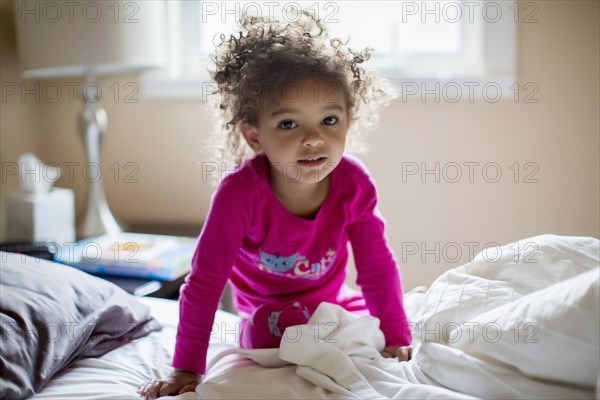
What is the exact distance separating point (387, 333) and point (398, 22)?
3.73 feet

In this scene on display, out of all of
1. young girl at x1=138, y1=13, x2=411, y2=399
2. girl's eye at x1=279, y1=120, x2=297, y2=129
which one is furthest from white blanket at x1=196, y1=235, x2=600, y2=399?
girl's eye at x1=279, y1=120, x2=297, y2=129

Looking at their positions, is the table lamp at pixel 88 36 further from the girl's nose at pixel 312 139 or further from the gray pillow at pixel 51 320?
the girl's nose at pixel 312 139

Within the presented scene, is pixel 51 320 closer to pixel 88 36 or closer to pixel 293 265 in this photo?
pixel 293 265

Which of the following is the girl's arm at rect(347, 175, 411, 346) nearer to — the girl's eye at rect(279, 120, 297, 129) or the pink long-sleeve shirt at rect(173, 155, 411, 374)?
the pink long-sleeve shirt at rect(173, 155, 411, 374)

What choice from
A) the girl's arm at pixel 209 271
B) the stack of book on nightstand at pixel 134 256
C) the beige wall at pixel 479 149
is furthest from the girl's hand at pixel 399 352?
the beige wall at pixel 479 149

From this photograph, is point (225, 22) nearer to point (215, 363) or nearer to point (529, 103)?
point (529, 103)

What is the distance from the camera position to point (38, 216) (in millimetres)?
1876

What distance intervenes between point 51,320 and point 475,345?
2.32 feet

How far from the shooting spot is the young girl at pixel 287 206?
118 centimetres

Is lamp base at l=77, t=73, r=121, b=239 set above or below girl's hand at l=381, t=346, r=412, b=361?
above

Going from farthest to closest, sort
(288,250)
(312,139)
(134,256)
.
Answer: (134,256) → (288,250) → (312,139)

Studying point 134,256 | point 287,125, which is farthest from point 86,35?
point 287,125

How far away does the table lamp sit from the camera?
1.82 meters

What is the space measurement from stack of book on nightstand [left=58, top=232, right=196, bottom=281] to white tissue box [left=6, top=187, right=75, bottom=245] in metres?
0.08
